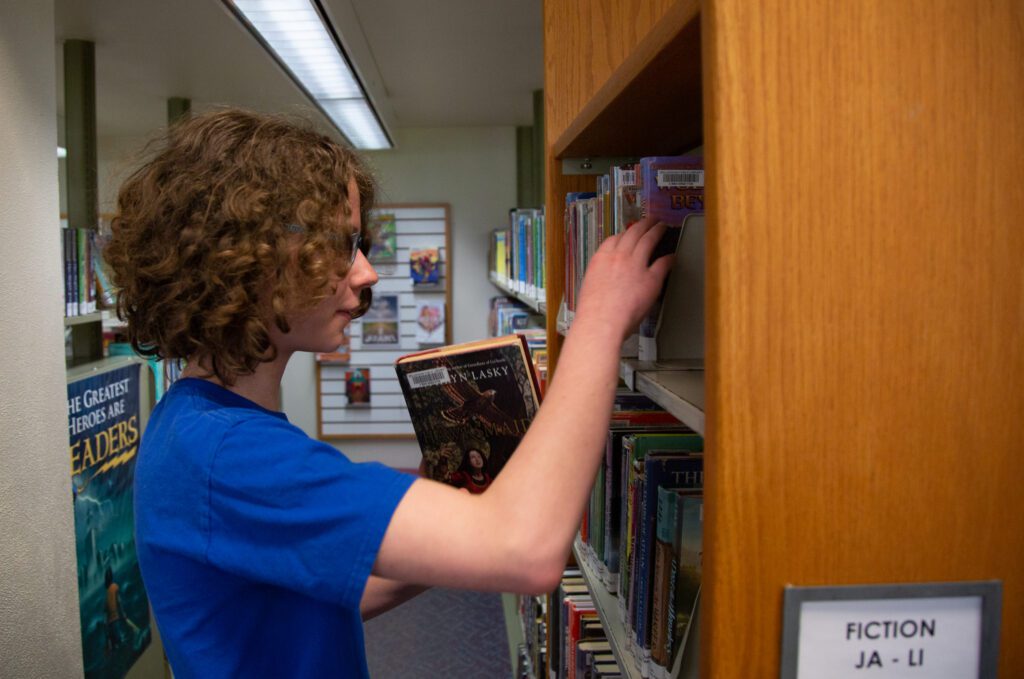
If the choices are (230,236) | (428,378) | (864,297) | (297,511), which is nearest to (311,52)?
(428,378)

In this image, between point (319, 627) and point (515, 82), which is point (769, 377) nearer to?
point (319, 627)

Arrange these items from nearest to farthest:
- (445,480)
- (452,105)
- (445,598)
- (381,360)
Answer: (445,480) < (445,598) < (452,105) < (381,360)

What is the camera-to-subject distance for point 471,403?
4.03 feet

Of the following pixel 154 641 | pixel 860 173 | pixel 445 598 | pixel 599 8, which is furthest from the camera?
pixel 445 598

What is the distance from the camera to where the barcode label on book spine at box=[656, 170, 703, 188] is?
104 centimetres

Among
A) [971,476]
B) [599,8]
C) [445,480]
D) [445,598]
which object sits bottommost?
[445,598]

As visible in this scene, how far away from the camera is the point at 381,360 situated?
6496mm

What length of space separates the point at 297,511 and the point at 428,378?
1.53 feet

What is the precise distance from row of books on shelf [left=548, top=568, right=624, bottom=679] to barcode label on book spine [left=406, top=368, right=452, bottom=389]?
51 centimetres

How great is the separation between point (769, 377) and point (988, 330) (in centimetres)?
19

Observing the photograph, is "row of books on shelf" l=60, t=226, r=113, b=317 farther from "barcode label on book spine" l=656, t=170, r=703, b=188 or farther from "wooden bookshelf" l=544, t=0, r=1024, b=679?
"wooden bookshelf" l=544, t=0, r=1024, b=679

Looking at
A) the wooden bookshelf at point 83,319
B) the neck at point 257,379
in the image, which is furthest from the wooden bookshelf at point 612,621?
the wooden bookshelf at point 83,319

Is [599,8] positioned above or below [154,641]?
above

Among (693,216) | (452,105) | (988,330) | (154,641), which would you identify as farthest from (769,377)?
(452,105)
